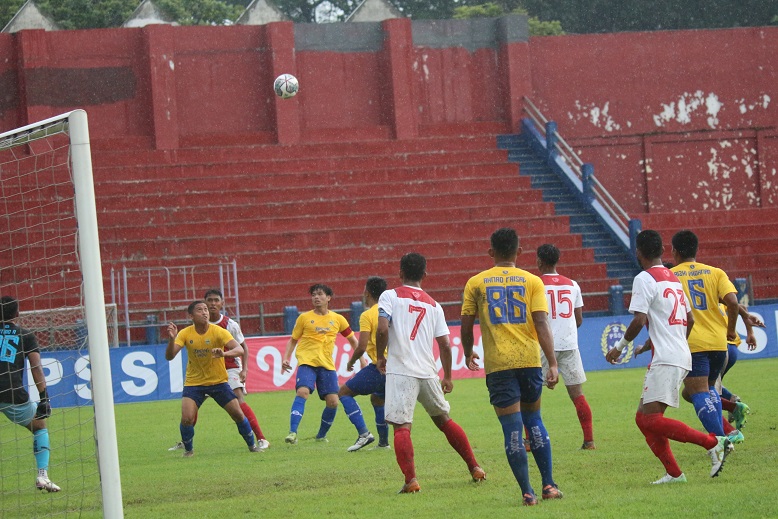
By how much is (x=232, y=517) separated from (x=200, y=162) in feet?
75.9

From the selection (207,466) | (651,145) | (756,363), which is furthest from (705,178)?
(207,466)

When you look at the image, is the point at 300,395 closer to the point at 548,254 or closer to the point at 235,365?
the point at 235,365

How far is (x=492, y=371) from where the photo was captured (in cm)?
864

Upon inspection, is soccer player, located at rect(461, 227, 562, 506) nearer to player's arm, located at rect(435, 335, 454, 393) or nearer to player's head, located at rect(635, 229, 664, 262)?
player's arm, located at rect(435, 335, 454, 393)

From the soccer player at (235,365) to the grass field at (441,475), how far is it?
0.89ft

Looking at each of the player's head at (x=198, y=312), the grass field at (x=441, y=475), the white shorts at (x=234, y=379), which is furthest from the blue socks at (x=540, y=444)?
the white shorts at (x=234, y=379)

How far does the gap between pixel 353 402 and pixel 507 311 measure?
5.20 m

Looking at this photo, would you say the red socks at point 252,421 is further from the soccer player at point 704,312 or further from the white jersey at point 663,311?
the white jersey at point 663,311

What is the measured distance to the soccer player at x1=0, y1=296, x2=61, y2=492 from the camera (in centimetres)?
1070

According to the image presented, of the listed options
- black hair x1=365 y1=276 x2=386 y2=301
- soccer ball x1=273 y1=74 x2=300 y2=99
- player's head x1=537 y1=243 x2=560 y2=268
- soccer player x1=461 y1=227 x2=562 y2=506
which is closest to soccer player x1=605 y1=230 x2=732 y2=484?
soccer player x1=461 y1=227 x2=562 y2=506

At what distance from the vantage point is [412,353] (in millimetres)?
9719

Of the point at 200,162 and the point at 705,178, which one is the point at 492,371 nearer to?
the point at 200,162

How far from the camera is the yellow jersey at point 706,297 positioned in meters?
10.0

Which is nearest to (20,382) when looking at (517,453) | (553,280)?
(517,453)
